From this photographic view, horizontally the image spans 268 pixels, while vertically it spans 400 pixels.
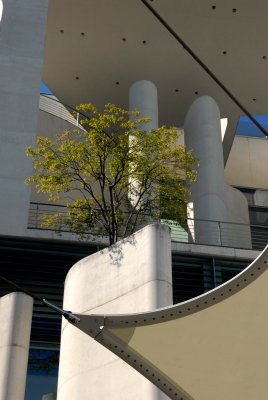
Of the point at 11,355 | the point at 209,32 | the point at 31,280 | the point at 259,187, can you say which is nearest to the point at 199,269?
the point at 31,280

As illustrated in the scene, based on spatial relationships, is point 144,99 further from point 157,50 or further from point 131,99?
point 157,50

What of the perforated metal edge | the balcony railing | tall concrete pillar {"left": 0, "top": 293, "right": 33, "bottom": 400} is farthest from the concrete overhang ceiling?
the perforated metal edge

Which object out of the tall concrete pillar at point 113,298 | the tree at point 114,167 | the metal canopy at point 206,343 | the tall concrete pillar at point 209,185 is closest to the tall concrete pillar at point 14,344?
the tall concrete pillar at point 113,298

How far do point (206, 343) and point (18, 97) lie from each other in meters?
17.0

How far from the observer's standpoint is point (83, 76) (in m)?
30.8

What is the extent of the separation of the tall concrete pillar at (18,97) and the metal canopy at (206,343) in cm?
1332

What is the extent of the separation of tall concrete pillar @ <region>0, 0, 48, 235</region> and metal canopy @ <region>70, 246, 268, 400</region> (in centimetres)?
1332

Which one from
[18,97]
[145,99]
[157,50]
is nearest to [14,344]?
[18,97]

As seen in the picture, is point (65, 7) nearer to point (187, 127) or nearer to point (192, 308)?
point (187, 127)

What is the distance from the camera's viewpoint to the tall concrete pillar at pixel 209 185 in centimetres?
2662

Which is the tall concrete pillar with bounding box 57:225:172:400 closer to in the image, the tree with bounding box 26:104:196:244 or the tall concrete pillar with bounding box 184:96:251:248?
the tree with bounding box 26:104:196:244

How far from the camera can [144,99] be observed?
2888 cm

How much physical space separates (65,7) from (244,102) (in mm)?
9405

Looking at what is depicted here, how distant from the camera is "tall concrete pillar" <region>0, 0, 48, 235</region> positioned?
21094 mm
